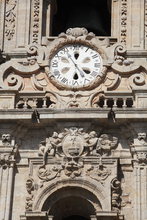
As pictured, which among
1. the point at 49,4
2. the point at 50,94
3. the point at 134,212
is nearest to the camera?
the point at 134,212

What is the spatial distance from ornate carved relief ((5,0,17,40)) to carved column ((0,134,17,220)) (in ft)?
8.32

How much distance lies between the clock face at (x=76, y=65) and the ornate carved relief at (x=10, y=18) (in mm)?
1187

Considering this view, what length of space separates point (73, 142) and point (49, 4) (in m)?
3.61

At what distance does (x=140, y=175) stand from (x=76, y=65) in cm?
275

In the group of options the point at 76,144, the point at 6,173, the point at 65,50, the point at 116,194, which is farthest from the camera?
the point at 65,50

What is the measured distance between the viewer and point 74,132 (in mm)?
20188

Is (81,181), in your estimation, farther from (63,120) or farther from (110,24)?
(110,24)

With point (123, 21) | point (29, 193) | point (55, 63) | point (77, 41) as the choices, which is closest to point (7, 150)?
→ point (29, 193)

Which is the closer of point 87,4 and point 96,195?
point 96,195

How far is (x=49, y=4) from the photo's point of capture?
73.4 feet

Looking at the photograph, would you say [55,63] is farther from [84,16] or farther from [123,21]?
[84,16]

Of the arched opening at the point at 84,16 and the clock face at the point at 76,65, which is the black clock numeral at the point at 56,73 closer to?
the clock face at the point at 76,65

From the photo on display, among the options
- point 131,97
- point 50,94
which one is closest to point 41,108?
point 50,94

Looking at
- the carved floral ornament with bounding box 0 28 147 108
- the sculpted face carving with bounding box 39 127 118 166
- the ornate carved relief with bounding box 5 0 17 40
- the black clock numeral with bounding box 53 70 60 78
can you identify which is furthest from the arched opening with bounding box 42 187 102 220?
the ornate carved relief with bounding box 5 0 17 40
